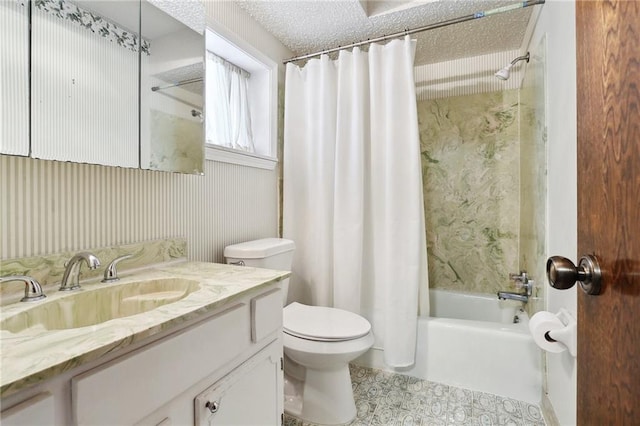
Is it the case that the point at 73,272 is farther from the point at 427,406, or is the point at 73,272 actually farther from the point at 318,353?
the point at 427,406

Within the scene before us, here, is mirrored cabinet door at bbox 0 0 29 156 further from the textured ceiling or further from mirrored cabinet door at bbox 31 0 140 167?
the textured ceiling

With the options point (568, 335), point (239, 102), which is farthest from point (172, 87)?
point (568, 335)

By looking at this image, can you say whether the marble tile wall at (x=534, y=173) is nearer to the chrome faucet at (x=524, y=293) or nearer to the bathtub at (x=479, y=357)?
the chrome faucet at (x=524, y=293)

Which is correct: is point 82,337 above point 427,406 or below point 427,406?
above

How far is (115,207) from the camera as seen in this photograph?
1.14 meters

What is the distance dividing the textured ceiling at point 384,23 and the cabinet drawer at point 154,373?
1.70m

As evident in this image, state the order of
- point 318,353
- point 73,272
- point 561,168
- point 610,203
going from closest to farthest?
point 610,203 → point 73,272 → point 561,168 → point 318,353

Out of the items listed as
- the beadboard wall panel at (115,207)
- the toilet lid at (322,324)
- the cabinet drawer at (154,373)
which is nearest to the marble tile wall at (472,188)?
the toilet lid at (322,324)

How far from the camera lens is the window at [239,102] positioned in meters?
1.71

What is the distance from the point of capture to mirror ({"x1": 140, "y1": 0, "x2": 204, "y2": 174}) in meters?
1.22

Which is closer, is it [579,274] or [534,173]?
[579,274]

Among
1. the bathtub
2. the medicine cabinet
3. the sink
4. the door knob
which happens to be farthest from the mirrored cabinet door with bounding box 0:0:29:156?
the bathtub

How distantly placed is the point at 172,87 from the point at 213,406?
1208mm

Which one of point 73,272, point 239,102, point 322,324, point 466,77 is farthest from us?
point 466,77
